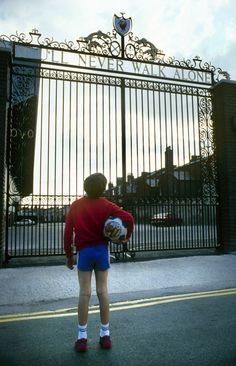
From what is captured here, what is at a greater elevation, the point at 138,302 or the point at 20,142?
the point at 20,142

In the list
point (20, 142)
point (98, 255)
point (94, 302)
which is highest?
point (20, 142)

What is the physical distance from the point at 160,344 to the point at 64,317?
4.77 feet

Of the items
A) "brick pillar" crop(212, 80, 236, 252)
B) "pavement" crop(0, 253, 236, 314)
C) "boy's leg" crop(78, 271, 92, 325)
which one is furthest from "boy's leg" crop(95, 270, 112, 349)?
"brick pillar" crop(212, 80, 236, 252)

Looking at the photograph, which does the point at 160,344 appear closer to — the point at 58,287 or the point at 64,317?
the point at 64,317

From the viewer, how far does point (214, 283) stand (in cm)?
620

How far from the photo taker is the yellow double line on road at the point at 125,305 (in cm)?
432

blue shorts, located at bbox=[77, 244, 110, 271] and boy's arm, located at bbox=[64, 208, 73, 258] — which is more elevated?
boy's arm, located at bbox=[64, 208, 73, 258]

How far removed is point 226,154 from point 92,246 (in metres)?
7.51

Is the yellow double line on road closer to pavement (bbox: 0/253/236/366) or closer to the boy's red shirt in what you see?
pavement (bbox: 0/253/236/366)

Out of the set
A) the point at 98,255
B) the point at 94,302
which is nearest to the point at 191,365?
the point at 98,255

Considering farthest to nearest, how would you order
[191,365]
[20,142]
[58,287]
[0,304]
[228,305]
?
[20,142]
[58,287]
[0,304]
[228,305]
[191,365]

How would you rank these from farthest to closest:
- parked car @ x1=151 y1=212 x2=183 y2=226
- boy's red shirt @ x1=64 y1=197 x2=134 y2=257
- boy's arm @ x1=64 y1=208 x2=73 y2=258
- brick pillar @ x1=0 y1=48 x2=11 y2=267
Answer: parked car @ x1=151 y1=212 x2=183 y2=226, brick pillar @ x1=0 y1=48 x2=11 y2=267, boy's arm @ x1=64 y1=208 x2=73 y2=258, boy's red shirt @ x1=64 y1=197 x2=134 y2=257

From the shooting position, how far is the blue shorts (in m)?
3.22

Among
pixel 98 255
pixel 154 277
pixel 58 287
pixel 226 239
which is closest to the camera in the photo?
pixel 98 255
